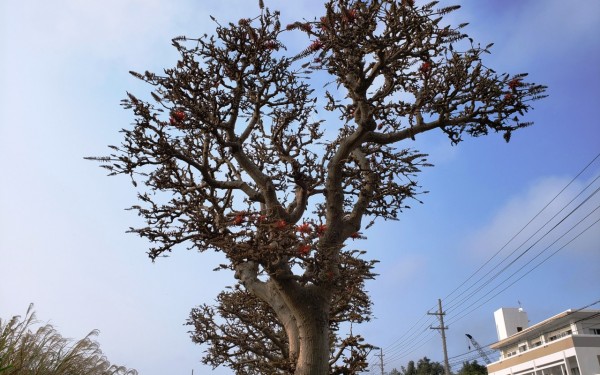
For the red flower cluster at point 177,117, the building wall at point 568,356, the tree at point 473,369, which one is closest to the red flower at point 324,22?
the red flower cluster at point 177,117

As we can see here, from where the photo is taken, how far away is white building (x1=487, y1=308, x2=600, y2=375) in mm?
27641

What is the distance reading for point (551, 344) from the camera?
29969 millimetres

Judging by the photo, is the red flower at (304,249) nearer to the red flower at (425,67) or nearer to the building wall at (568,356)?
Result: the red flower at (425,67)

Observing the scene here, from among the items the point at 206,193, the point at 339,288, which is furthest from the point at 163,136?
the point at 339,288

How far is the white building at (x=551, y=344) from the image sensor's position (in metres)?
27.6

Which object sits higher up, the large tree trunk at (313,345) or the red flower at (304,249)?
the red flower at (304,249)

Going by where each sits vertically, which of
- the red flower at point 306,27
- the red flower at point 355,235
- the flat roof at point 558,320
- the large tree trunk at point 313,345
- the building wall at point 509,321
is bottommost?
the large tree trunk at point 313,345

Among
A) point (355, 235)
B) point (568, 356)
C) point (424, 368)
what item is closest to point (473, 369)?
point (424, 368)

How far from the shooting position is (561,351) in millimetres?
28859

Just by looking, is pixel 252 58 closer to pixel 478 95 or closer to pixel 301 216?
pixel 301 216

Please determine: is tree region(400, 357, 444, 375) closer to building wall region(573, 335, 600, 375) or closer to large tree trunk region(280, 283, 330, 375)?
building wall region(573, 335, 600, 375)

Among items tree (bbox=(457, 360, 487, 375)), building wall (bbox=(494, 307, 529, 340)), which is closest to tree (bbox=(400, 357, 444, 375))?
tree (bbox=(457, 360, 487, 375))

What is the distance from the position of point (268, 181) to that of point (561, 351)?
2978cm

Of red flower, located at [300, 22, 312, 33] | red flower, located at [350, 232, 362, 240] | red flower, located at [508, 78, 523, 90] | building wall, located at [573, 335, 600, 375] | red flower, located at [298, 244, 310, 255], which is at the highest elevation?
building wall, located at [573, 335, 600, 375]
